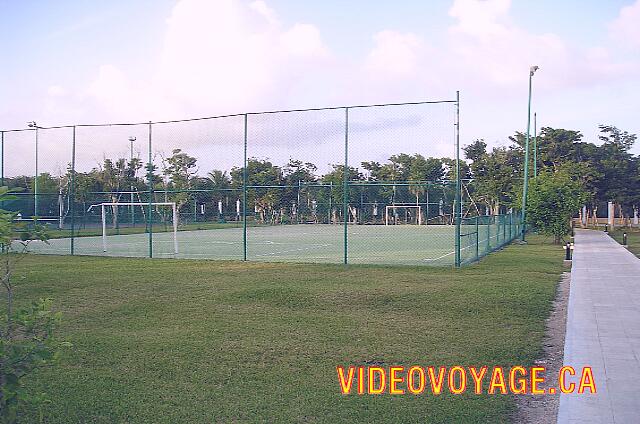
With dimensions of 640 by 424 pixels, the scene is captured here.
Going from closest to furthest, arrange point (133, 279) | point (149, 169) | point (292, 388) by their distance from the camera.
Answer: point (292, 388) → point (133, 279) → point (149, 169)

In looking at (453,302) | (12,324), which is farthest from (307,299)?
(12,324)

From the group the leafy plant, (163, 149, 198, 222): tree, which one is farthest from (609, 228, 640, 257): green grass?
the leafy plant

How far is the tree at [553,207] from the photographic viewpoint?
2628 cm

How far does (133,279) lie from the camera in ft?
41.6

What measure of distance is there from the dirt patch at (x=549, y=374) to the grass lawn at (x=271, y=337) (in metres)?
0.12

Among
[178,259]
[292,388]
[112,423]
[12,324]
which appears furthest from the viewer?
[178,259]

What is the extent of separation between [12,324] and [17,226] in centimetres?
52

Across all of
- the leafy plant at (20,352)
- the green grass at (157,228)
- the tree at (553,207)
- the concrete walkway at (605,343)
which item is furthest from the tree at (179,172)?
the leafy plant at (20,352)

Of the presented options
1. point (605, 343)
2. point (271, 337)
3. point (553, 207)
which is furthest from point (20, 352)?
point (553, 207)

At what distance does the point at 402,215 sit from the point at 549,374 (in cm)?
2388

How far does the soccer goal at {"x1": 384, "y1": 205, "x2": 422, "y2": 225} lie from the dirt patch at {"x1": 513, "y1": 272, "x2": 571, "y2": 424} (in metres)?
18.3

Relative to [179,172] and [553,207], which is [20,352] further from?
[553,207]

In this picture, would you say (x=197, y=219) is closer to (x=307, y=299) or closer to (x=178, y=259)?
(x=178, y=259)

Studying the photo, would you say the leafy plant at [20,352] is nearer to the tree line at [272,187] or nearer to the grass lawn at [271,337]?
the grass lawn at [271,337]
